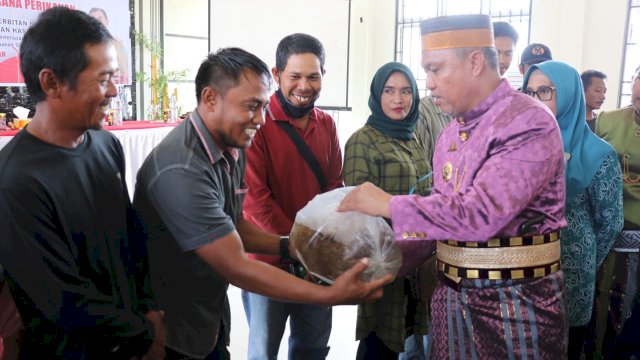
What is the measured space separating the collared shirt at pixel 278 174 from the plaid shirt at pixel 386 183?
0.16 metres

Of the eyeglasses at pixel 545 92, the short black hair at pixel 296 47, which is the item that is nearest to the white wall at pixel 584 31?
the short black hair at pixel 296 47

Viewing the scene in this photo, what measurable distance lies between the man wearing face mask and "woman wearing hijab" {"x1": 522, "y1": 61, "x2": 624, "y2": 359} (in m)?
1.02

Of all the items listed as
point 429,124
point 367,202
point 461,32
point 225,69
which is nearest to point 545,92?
point 429,124

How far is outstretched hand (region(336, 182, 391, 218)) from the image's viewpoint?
4.90 feet

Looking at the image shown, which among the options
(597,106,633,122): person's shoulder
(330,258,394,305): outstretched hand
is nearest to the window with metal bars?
(597,106,633,122): person's shoulder

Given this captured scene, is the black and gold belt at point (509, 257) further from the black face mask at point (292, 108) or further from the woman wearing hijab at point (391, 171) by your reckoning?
the black face mask at point (292, 108)

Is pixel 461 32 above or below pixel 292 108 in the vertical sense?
above

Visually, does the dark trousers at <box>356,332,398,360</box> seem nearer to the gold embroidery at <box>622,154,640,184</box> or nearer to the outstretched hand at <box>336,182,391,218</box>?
the outstretched hand at <box>336,182,391,218</box>

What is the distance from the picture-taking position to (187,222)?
133 cm

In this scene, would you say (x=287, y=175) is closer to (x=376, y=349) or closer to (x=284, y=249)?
(x=284, y=249)

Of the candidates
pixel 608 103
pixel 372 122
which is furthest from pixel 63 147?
pixel 608 103

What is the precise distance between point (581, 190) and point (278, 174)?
1255mm

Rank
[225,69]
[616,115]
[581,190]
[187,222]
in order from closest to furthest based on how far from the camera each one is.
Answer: [187,222] → [225,69] → [581,190] → [616,115]

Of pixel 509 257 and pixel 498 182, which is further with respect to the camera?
pixel 509 257
